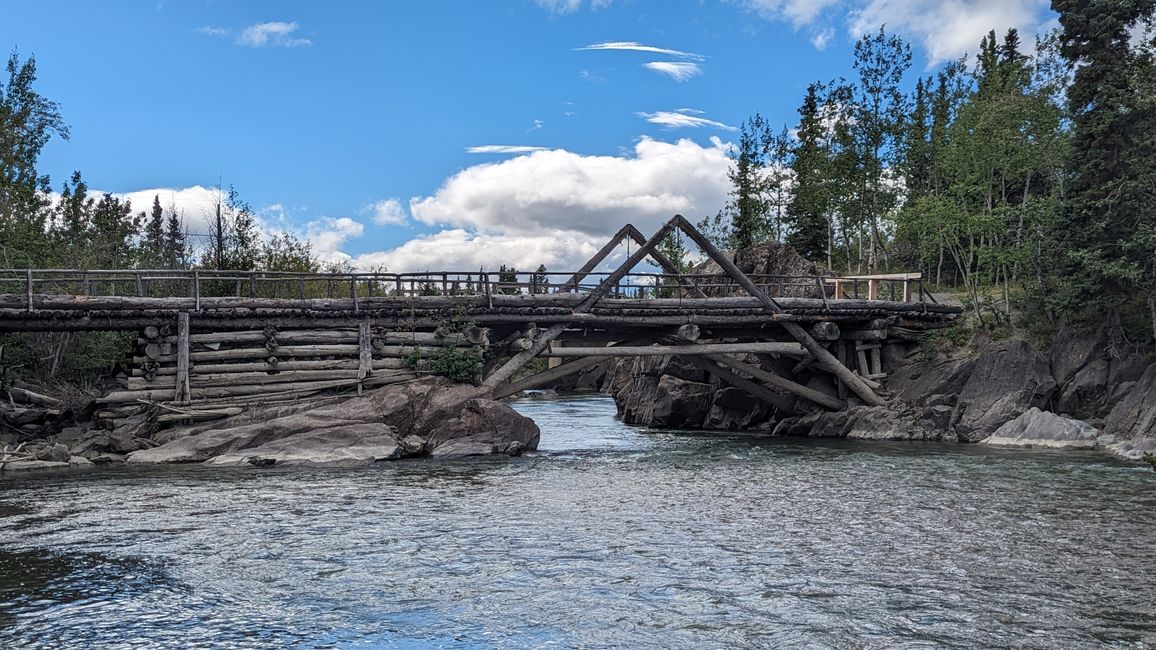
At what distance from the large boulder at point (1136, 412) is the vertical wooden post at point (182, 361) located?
26415 mm

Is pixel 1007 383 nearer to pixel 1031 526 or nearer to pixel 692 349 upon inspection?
pixel 692 349

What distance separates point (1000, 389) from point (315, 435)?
21.8 metres

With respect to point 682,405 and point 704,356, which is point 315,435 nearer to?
point 704,356

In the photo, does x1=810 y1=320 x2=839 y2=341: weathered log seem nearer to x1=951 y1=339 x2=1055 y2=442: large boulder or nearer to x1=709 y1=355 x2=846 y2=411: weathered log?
x1=709 y1=355 x2=846 y2=411: weathered log

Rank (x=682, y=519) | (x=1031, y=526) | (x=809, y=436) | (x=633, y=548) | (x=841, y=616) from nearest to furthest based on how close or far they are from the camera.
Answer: (x=841, y=616) < (x=633, y=548) < (x=1031, y=526) < (x=682, y=519) < (x=809, y=436)

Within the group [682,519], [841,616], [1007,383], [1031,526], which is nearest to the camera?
[841,616]

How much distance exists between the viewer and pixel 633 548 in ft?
44.2

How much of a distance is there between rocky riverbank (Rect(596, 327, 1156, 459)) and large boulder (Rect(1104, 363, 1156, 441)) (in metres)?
0.03

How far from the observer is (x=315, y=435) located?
79.0 ft

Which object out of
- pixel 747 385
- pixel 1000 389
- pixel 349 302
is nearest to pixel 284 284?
pixel 349 302

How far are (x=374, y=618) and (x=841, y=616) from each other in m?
5.13

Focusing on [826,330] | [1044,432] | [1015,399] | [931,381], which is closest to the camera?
[1044,432]

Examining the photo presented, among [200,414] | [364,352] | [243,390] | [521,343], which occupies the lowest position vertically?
[200,414]

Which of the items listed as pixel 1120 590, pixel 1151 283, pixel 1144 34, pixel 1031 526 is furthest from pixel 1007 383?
pixel 1120 590
